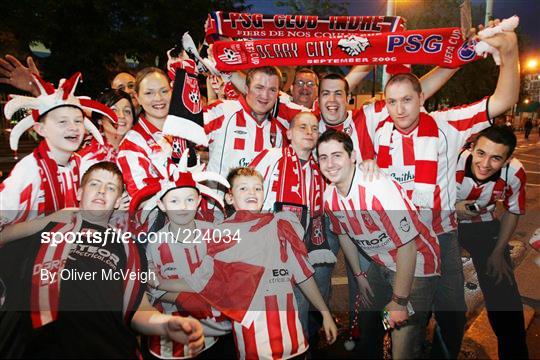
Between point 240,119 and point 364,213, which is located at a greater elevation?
point 240,119

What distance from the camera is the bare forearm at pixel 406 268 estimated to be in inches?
103

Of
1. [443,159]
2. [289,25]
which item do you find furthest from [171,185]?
[289,25]

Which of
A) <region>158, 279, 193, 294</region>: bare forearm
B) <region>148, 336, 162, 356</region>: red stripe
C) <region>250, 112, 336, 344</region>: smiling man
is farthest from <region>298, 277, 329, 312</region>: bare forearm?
<region>148, 336, 162, 356</region>: red stripe

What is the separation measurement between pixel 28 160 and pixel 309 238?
2.29 m

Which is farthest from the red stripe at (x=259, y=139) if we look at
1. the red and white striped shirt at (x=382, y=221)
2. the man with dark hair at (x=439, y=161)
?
the man with dark hair at (x=439, y=161)

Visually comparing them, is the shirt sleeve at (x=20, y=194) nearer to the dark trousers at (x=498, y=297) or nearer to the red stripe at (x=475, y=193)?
the red stripe at (x=475, y=193)

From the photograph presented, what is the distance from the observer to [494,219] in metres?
3.53

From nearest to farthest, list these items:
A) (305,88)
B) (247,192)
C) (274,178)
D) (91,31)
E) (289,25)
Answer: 1. (247,192)
2. (274,178)
3. (289,25)
4. (305,88)
5. (91,31)

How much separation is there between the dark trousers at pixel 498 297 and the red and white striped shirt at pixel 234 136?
2.13m

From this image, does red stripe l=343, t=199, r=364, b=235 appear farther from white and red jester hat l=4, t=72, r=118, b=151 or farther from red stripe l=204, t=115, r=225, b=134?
white and red jester hat l=4, t=72, r=118, b=151

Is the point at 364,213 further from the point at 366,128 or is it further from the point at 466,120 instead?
the point at 466,120

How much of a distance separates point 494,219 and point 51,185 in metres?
3.91

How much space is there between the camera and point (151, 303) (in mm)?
2615

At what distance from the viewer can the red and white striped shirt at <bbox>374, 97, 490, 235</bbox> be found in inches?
119
